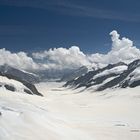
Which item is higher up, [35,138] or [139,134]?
[139,134]

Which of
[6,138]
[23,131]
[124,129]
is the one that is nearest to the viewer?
[6,138]

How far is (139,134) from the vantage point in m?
102

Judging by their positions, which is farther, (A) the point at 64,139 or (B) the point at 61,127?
(B) the point at 61,127

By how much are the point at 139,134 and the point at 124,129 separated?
31.5ft

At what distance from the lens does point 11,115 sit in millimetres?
91312

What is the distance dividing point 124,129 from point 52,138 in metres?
34.2

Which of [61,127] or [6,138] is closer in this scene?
[6,138]

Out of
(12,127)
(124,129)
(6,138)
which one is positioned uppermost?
(124,129)


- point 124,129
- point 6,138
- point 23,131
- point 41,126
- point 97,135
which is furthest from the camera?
point 124,129

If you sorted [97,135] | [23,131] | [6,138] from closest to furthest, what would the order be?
1. [6,138]
2. [23,131]
3. [97,135]

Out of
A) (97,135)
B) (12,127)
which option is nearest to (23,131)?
(12,127)

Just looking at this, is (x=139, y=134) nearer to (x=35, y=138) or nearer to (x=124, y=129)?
(x=124, y=129)

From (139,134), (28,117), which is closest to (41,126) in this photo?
(28,117)

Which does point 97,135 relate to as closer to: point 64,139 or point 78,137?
point 78,137
